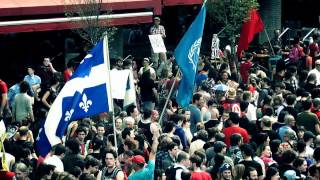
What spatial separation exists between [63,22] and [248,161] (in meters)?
12.3

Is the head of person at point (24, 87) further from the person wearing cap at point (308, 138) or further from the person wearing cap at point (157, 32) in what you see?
the person wearing cap at point (157, 32)

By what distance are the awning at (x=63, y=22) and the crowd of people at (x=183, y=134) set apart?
69.8 inches

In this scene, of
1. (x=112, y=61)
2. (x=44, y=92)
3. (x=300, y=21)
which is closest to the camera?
(x=44, y=92)

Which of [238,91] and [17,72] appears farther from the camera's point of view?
[17,72]

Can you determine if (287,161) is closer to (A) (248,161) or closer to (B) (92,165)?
(A) (248,161)

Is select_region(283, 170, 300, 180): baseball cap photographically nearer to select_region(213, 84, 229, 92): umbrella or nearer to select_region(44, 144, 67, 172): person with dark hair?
select_region(44, 144, 67, 172): person with dark hair

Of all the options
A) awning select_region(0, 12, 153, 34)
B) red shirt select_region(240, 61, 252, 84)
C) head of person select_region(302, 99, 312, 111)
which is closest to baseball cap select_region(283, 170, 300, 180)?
head of person select_region(302, 99, 312, 111)

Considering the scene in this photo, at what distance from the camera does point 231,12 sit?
3011 cm

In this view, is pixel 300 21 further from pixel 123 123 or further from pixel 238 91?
pixel 123 123

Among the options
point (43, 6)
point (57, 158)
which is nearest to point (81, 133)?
point (57, 158)

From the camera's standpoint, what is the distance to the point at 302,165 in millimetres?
17344

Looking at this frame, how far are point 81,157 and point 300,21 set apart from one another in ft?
70.6

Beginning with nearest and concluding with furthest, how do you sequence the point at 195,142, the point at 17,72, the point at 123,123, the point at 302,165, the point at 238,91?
1. the point at 302,165
2. the point at 195,142
3. the point at 123,123
4. the point at 238,91
5. the point at 17,72

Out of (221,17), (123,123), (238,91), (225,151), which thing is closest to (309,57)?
(221,17)
